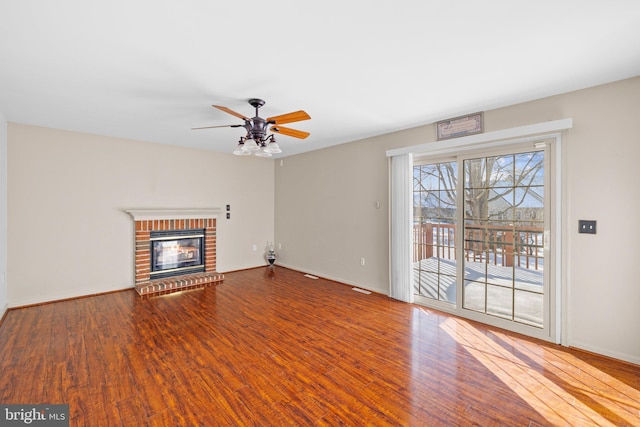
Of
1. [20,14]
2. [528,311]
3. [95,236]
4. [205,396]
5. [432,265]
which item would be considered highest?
[20,14]

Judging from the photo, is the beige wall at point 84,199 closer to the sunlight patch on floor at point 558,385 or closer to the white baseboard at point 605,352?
the sunlight patch on floor at point 558,385

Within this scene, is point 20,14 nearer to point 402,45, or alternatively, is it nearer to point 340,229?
point 402,45

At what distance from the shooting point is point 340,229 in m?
5.33

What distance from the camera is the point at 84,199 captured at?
4488 millimetres

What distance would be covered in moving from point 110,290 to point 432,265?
5212mm

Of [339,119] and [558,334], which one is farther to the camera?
[339,119]

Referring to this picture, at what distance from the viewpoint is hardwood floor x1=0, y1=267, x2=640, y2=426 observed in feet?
6.51

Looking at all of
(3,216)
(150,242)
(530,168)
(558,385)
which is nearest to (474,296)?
(558,385)

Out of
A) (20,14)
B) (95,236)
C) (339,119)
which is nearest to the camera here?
(20,14)

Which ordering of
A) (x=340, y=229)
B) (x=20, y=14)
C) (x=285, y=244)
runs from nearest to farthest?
(x=20, y=14), (x=340, y=229), (x=285, y=244)

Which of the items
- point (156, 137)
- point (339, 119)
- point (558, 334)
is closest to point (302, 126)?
point (339, 119)

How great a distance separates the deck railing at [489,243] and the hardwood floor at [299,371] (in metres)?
0.83

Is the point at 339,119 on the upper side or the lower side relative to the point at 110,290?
upper

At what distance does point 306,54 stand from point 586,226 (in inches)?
123
